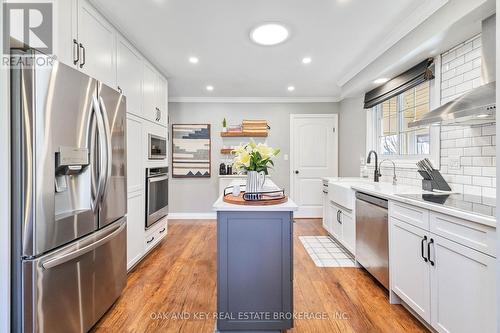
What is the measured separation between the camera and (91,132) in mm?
1603

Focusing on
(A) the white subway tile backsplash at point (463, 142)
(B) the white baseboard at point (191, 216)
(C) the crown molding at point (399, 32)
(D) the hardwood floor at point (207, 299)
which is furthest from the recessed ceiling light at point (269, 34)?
(B) the white baseboard at point (191, 216)

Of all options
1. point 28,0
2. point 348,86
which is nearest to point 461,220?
point 28,0

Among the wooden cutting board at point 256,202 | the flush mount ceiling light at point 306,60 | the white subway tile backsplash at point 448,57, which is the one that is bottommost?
the wooden cutting board at point 256,202

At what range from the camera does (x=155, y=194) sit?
308 cm

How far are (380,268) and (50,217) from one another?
2.54m

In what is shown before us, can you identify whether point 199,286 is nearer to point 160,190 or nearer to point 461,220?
point 160,190

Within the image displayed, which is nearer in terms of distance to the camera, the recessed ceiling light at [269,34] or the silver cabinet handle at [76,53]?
the silver cabinet handle at [76,53]

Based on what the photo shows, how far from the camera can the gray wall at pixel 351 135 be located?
4.11 meters

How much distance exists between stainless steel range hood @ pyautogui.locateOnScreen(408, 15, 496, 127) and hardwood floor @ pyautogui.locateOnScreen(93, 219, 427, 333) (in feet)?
5.01

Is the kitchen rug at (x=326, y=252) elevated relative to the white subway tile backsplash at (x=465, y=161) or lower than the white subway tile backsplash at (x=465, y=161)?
lower

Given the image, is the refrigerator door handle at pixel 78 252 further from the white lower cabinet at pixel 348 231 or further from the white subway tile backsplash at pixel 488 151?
the white subway tile backsplash at pixel 488 151

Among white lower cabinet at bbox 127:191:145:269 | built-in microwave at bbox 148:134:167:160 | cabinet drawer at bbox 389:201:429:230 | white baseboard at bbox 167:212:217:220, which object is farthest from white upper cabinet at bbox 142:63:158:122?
cabinet drawer at bbox 389:201:429:230

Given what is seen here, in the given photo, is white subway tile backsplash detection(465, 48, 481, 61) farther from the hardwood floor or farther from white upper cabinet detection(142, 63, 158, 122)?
white upper cabinet detection(142, 63, 158, 122)

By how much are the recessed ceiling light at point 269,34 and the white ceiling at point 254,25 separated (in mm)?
69
